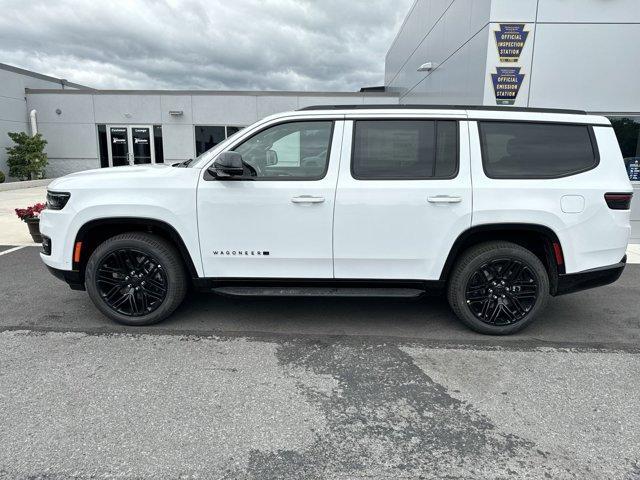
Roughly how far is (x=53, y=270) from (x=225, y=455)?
273cm

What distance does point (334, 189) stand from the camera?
12.2ft

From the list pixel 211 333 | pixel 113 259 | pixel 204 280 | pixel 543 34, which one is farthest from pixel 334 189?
pixel 543 34

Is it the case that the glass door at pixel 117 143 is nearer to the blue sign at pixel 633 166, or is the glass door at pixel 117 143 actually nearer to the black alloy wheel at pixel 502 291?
the blue sign at pixel 633 166

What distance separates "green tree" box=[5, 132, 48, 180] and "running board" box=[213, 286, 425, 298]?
58.3 feet

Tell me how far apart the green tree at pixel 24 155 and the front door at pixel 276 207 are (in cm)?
1767

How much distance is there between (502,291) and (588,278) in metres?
0.77

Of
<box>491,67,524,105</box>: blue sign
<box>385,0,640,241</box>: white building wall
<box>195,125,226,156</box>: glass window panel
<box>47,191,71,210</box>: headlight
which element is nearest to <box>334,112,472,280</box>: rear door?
<box>47,191,71,210</box>: headlight

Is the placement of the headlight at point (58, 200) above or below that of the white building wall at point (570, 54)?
below

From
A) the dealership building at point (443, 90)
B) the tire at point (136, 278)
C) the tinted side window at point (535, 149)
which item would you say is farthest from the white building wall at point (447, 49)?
the tire at point (136, 278)

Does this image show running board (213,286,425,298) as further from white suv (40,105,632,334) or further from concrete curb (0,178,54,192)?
concrete curb (0,178,54,192)

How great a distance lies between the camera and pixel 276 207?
12.3 ft

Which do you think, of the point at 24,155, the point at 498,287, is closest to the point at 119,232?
the point at 498,287

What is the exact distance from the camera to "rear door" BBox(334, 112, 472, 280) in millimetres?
3711

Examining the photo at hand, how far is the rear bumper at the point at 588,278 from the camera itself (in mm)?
3846
